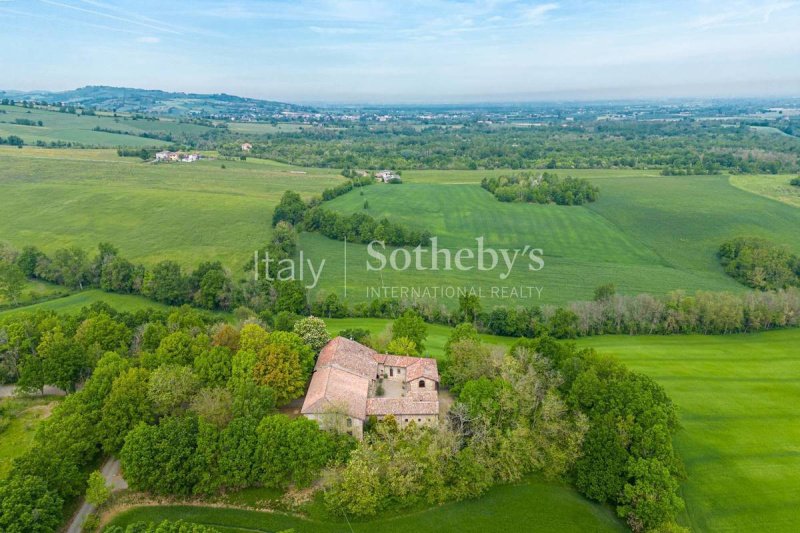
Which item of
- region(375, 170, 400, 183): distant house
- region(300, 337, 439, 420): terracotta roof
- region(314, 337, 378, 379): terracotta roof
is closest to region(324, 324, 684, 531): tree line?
region(300, 337, 439, 420): terracotta roof

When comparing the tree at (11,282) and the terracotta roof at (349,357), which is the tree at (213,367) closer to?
the terracotta roof at (349,357)

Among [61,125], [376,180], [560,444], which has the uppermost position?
[61,125]

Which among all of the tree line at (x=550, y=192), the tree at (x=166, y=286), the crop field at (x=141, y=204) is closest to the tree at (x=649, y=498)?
the tree at (x=166, y=286)

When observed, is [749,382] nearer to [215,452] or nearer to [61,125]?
[215,452]

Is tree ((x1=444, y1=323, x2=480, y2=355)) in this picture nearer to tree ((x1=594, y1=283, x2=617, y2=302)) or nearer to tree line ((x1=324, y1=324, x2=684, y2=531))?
tree line ((x1=324, y1=324, x2=684, y2=531))

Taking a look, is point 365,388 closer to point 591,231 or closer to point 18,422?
point 18,422

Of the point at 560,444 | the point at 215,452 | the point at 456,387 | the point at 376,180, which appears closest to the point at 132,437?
the point at 215,452

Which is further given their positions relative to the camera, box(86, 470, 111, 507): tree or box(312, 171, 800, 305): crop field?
box(312, 171, 800, 305): crop field
